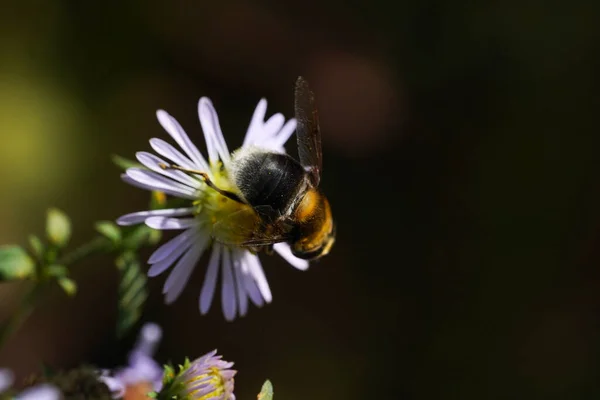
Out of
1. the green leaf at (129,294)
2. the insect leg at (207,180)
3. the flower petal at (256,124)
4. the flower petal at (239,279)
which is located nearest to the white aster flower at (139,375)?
the green leaf at (129,294)

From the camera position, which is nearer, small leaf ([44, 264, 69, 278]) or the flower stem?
the flower stem

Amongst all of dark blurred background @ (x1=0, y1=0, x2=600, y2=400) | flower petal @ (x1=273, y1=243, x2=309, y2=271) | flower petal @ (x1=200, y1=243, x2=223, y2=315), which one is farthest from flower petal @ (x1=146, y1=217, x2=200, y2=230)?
dark blurred background @ (x1=0, y1=0, x2=600, y2=400)

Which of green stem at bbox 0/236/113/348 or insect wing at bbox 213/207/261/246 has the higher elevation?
insect wing at bbox 213/207/261/246

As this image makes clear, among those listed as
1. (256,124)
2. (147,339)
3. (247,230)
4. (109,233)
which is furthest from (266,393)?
(256,124)

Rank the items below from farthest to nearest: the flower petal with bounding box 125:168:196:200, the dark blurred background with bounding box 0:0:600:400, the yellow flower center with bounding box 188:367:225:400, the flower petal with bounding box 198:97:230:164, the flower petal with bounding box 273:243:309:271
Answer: the dark blurred background with bounding box 0:0:600:400
the flower petal with bounding box 273:243:309:271
the flower petal with bounding box 198:97:230:164
the flower petal with bounding box 125:168:196:200
the yellow flower center with bounding box 188:367:225:400

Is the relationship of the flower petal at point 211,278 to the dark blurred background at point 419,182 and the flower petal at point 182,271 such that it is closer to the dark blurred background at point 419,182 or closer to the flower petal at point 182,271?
the flower petal at point 182,271

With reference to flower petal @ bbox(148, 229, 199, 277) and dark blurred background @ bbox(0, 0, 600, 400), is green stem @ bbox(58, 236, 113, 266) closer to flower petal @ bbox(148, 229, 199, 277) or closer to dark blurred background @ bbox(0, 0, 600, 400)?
flower petal @ bbox(148, 229, 199, 277)


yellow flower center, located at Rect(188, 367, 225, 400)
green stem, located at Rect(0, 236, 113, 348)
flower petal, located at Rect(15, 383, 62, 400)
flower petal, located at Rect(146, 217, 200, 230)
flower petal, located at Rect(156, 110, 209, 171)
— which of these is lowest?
flower petal, located at Rect(15, 383, 62, 400)
